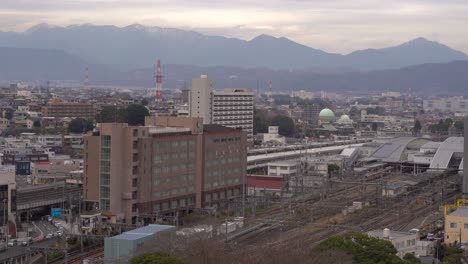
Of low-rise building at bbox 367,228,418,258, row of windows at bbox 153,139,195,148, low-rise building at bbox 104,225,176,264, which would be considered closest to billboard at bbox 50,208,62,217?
row of windows at bbox 153,139,195,148

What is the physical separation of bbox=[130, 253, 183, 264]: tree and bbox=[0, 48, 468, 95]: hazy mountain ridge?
90467mm

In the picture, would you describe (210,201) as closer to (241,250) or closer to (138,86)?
(241,250)

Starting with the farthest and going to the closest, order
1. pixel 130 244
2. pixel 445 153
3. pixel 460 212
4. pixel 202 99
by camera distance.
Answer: pixel 202 99 < pixel 445 153 < pixel 460 212 < pixel 130 244

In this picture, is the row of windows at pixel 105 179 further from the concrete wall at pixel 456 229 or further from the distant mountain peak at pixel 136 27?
the distant mountain peak at pixel 136 27

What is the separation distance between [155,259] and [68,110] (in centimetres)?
2778

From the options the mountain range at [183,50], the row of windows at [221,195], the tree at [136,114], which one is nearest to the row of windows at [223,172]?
the row of windows at [221,195]

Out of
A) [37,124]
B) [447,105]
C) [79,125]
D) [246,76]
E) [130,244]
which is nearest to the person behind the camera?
[130,244]

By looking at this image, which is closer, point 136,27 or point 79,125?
point 79,125

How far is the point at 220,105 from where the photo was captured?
26.4 metres

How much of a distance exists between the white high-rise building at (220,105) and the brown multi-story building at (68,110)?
8.70m

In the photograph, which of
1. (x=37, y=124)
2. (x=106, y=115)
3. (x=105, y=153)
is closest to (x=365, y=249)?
(x=105, y=153)

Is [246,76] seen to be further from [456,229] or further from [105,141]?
[456,229]

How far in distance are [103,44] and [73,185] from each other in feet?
445

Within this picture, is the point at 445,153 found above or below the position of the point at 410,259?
above
